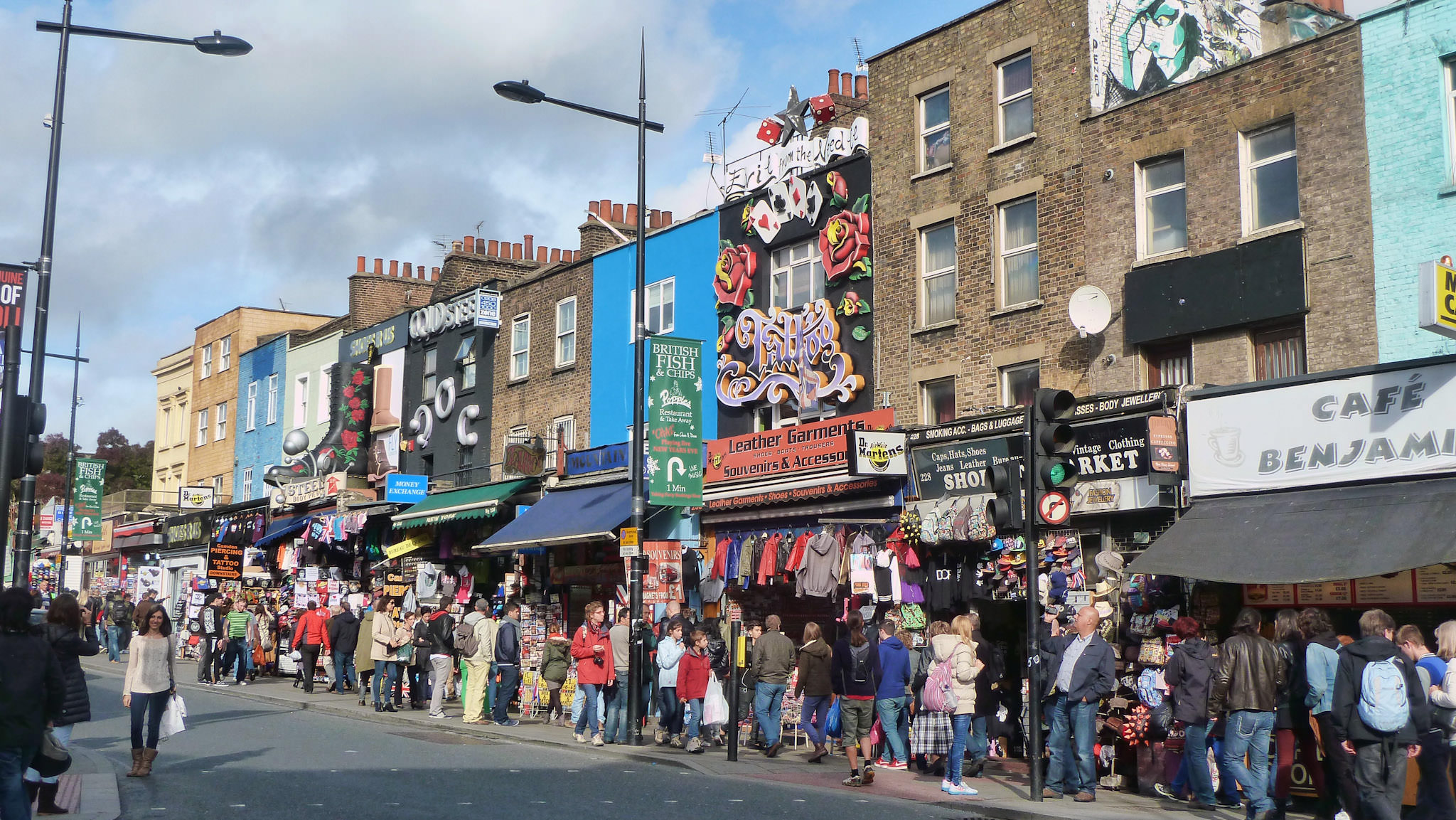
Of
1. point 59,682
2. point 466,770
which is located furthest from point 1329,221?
point 59,682

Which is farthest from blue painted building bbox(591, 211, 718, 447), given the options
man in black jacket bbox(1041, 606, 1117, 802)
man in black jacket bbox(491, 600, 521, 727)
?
man in black jacket bbox(1041, 606, 1117, 802)

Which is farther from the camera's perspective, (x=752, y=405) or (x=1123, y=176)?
(x=752, y=405)

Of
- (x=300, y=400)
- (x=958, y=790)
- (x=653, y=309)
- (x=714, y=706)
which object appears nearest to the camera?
(x=958, y=790)

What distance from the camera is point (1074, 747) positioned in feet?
45.4

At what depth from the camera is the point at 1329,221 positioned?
52.1ft

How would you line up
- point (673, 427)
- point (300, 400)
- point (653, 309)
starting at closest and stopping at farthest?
point (673, 427) < point (653, 309) < point (300, 400)

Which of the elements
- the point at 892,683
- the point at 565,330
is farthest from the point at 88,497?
the point at 892,683

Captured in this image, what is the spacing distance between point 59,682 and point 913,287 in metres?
15.0

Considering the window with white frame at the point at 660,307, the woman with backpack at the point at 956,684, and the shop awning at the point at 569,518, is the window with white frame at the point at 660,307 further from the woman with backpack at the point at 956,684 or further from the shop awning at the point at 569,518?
the woman with backpack at the point at 956,684

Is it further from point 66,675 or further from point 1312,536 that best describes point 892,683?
point 66,675

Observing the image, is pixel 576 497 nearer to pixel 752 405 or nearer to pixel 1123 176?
pixel 752 405

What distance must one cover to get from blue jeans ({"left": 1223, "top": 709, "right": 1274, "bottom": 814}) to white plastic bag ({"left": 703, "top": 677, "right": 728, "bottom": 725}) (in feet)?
21.8

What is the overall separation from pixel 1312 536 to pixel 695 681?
24.3 ft

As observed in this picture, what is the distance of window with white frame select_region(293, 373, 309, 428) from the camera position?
137ft
